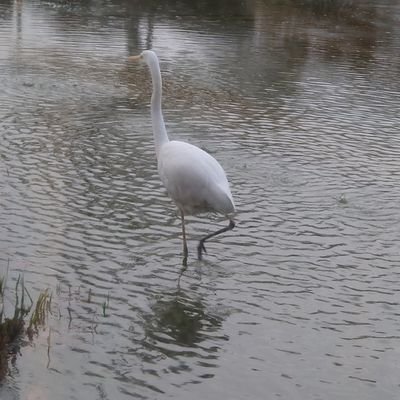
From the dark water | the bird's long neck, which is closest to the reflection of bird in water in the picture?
the dark water

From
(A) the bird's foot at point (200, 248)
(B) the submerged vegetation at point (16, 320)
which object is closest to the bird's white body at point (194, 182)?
(A) the bird's foot at point (200, 248)

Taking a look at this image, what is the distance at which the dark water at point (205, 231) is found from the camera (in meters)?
5.86

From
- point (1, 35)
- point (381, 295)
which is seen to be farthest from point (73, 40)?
point (381, 295)

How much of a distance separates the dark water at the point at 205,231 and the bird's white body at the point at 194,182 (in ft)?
1.99

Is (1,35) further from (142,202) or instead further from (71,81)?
(142,202)

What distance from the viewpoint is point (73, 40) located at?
20.3 metres

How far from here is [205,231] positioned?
28.2 feet

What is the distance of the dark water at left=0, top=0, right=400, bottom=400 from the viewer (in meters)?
5.86

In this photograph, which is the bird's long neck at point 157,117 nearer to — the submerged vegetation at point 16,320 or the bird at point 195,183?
the bird at point 195,183

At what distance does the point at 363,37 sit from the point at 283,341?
19792 mm

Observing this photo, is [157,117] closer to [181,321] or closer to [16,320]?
[181,321]

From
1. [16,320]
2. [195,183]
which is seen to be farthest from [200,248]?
[16,320]

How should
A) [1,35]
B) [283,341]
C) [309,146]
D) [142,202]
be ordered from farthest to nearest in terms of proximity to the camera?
[1,35]
[309,146]
[142,202]
[283,341]

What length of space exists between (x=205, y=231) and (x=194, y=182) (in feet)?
4.40
